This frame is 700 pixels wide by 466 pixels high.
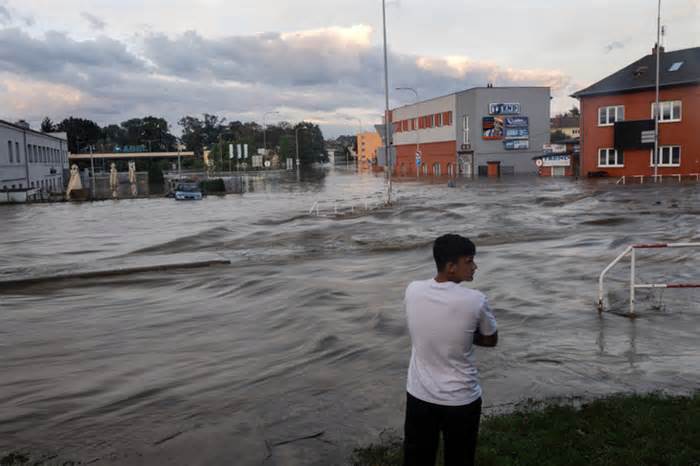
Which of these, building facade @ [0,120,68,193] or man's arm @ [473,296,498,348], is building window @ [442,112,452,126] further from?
man's arm @ [473,296,498,348]

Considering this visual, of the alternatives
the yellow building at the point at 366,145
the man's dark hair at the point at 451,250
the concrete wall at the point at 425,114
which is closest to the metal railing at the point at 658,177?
the concrete wall at the point at 425,114

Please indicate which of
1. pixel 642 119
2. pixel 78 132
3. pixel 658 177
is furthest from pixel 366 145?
pixel 658 177

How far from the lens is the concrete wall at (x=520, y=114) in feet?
256

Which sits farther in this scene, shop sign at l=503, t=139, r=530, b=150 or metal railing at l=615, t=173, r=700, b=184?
shop sign at l=503, t=139, r=530, b=150

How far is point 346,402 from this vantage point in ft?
22.7

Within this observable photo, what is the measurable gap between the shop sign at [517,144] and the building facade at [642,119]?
686 inches

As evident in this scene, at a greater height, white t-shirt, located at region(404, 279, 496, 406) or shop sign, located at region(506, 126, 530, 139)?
shop sign, located at region(506, 126, 530, 139)

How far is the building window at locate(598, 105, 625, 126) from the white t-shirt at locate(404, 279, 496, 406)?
195 feet

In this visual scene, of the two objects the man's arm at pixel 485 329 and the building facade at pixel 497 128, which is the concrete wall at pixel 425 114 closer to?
the building facade at pixel 497 128

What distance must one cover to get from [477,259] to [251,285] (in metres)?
6.09

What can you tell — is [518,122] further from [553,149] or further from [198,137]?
[198,137]

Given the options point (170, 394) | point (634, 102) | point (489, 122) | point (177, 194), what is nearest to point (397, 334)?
point (170, 394)

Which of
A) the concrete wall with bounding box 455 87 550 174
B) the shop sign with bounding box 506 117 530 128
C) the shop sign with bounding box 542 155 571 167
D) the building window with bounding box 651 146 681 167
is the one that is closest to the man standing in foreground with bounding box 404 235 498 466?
the building window with bounding box 651 146 681 167

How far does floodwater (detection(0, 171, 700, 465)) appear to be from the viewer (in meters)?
6.29
